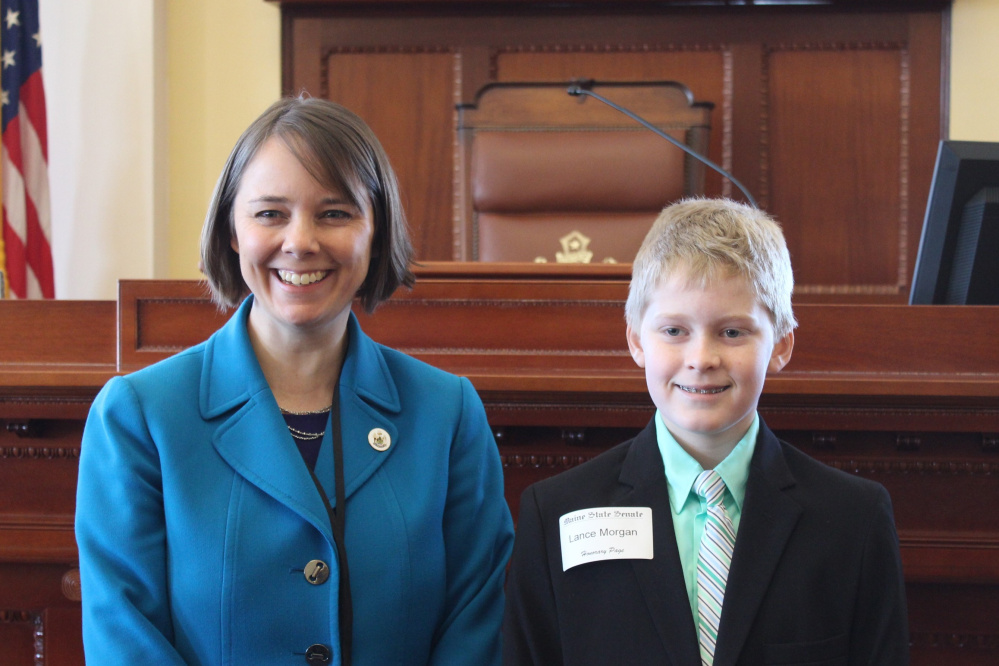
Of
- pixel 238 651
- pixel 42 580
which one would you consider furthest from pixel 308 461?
pixel 42 580

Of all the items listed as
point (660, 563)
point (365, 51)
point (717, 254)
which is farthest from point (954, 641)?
point (365, 51)

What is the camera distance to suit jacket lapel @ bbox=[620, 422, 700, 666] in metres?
1.17

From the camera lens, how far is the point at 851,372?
1854 mm

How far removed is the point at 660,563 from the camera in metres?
1.21

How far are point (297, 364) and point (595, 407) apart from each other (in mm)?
659

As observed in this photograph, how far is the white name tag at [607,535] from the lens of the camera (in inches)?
48.3

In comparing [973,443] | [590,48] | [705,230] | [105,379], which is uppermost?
[590,48]

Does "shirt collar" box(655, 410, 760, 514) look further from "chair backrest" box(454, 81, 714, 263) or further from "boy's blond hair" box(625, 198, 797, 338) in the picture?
"chair backrest" box(454, 81, 714, 263)

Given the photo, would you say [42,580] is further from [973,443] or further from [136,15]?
[136,15]

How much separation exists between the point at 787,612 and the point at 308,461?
0.68 metres

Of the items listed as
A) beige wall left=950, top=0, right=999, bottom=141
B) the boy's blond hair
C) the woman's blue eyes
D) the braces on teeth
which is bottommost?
the braces on teeth

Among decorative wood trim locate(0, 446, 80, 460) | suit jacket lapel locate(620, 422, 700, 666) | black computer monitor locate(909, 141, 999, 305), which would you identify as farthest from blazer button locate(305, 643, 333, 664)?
black computer monitor locate(909, 141, 999, 305)

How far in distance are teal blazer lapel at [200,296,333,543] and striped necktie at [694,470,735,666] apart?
501 mm

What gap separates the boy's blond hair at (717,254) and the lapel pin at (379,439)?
0.40 meters
